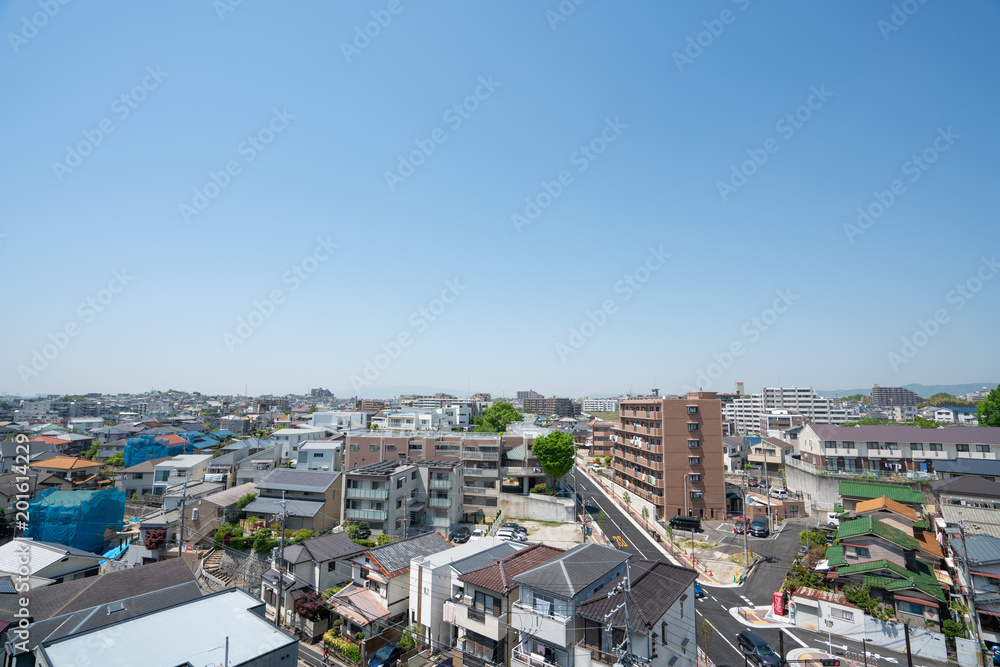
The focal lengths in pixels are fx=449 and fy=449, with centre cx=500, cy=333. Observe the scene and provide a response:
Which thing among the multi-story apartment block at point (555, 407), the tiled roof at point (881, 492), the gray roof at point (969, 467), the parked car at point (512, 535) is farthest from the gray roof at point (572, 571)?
the multi-story apartment block at point (555, 407)

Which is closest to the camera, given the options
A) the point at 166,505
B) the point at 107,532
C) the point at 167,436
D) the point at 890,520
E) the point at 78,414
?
the point at 890,520

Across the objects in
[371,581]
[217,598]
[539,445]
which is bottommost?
[371,581]

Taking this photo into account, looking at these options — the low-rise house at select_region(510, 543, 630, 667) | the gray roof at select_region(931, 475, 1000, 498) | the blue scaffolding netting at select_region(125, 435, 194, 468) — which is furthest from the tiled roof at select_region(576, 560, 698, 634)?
the blue scaffolding netting at select_region(125, 435, 194, 468)

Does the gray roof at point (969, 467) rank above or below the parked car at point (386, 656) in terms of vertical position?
above

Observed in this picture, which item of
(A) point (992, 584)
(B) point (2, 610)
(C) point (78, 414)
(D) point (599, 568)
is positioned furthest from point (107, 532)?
(C) point (78, 414)

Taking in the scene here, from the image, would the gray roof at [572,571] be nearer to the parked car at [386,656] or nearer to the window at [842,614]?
the parked car at [386,656]

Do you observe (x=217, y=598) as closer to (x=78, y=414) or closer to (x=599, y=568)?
(x=599, y=568)

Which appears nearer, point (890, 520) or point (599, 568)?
point (599, 568)
